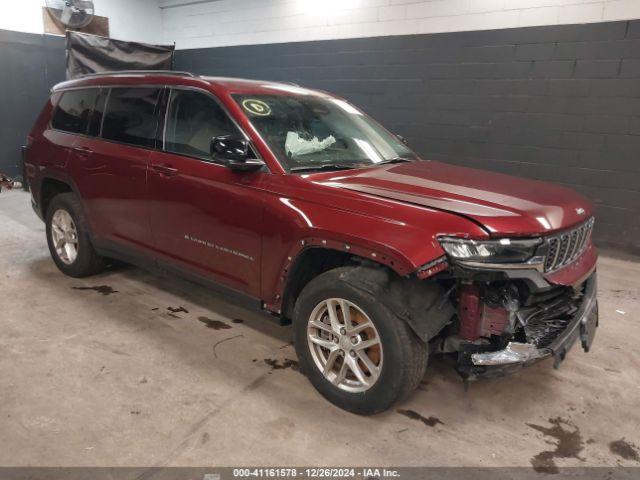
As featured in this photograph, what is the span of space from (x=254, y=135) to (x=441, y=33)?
4.47 meters

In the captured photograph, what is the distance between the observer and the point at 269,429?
2510mm

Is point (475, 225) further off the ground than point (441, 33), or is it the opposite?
point (441, 33)

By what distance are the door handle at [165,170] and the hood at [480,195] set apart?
1084 millimetres

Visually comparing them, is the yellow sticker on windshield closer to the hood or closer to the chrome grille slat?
the hood

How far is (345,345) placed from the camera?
2.60 metres

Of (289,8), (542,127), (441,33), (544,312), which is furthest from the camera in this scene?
(289,8)

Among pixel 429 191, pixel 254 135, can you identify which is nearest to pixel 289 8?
pixel 254 135

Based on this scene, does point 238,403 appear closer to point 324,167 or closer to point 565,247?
point 324,167

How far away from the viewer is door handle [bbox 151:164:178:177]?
3.29m

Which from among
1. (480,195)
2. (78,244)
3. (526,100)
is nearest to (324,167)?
(480,195)

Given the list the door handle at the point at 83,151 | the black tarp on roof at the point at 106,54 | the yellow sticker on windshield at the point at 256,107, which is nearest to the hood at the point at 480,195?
the yellow sticker on windshield at the point at 256,107

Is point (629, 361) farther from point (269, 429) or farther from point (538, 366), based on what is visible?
point (269, 429)

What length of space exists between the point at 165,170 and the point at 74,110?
1545 millimetres

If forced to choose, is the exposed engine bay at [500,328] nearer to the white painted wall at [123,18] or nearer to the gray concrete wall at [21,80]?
the gray concrete wall at [21,80]
